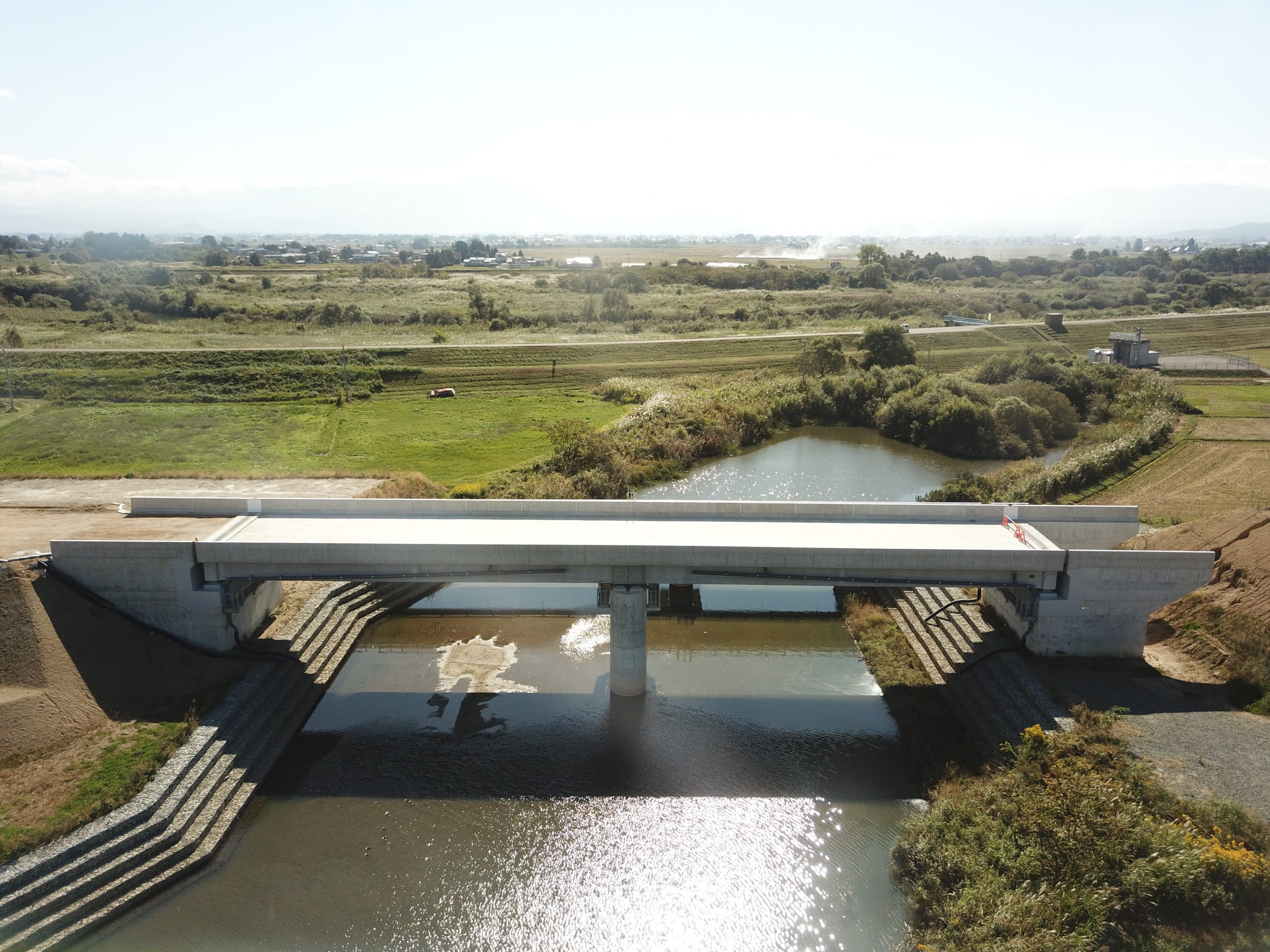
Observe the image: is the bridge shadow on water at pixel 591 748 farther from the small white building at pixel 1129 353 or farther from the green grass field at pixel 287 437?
the small white building at pixel 1129 353

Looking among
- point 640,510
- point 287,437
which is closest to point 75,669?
point 640,510

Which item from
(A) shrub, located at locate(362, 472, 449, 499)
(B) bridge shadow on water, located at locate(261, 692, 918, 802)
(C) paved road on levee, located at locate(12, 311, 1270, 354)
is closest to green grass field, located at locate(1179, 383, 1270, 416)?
(C) paved road on levee, located at locate(12, 311, 1270, 354)

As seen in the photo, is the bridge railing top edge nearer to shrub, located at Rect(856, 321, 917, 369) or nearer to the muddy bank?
the muddy bank

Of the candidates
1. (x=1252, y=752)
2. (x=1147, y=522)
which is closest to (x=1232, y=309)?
(x=1147, y=522)

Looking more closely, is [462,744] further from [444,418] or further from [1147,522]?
[444,418]

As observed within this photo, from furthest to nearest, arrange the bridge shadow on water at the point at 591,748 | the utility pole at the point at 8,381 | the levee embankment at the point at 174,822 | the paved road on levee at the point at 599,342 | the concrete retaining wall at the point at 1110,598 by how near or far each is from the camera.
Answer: the paved road on levee at the point at 599,342 < the utility pole at the point at 8,381 < the concrete retaining wall at the point at 1110,598 < the bridge shadow on water at the point at 591,748 < the levee embankment at the point at 174,822

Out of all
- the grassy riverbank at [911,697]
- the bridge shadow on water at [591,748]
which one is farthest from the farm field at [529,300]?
the grassy riverbank at [911,697]
